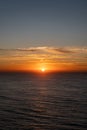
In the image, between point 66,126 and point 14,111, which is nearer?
point 66,126

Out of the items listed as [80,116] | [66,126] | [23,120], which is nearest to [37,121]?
[23,120]

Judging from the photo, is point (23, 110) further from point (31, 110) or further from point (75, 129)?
point (75, 129)

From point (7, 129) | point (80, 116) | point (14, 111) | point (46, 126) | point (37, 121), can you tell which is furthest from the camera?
point (14, 111)

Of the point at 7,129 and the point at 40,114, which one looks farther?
the point at 40,114

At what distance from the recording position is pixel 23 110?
177 ft

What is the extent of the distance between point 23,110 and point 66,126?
626 inches

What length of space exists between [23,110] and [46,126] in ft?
46.5

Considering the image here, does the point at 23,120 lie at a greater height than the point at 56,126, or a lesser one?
greater

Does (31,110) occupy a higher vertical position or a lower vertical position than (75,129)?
higher

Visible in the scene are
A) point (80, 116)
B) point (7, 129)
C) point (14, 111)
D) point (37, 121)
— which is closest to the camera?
point (7, 129)

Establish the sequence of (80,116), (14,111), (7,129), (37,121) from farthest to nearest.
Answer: (14,111) → (80,116) → (37,121) → (7,129)

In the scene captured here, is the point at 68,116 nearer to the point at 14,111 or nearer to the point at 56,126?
the point at 56,126

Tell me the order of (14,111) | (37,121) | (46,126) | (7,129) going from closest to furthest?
1. (7,129)
2. (46,126)
3. (37,121)
4. (14,111)

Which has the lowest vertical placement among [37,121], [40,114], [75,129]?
[75,129]
